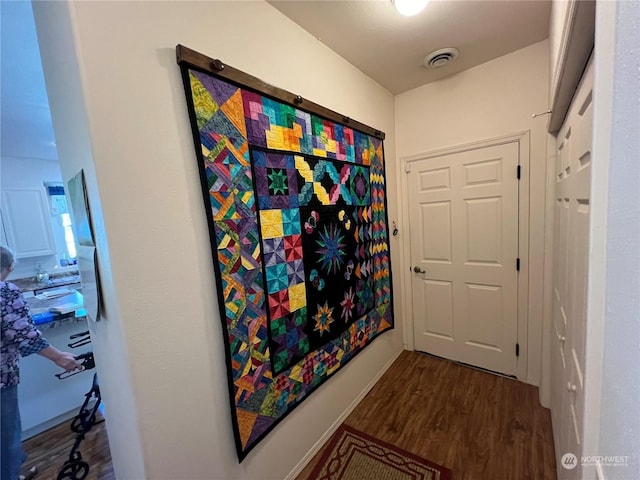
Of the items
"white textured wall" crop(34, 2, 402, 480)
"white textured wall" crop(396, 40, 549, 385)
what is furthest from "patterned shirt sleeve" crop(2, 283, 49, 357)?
"white textured wall" crop(396, 40, 549, 385)

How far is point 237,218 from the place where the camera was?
1.17m

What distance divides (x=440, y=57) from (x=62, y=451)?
392cm

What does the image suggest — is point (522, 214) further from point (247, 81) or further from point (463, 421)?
point (247, 81)

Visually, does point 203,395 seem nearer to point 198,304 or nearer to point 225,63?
point 198,304

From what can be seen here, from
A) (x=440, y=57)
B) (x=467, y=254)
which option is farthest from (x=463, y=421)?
(x=440, y=57)

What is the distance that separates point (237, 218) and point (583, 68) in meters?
1.46

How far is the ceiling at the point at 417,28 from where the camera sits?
1443mm

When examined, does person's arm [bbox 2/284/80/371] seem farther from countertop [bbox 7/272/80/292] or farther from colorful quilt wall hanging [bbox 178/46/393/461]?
countertop [bbox 7/272/80/292]

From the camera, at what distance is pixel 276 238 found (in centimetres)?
134

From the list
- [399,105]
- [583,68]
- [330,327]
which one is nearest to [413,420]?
[330,327]

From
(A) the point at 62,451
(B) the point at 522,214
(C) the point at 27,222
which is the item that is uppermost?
(C) the point at 27,222

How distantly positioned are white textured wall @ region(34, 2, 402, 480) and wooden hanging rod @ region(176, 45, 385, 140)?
0.21 feet

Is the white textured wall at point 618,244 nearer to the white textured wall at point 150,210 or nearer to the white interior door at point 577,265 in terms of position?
the white interior door at point 577,265

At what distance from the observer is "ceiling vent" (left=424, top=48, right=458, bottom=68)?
1844 mm
